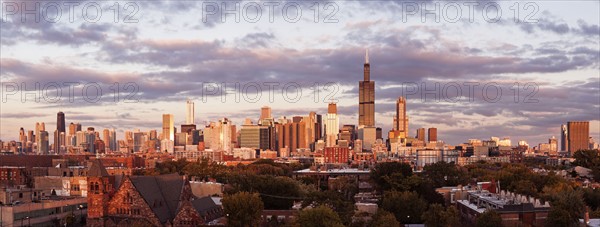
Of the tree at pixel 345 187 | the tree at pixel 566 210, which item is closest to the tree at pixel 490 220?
the tree at pixel 566 210

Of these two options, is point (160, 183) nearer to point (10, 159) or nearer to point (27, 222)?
point (27, 222)

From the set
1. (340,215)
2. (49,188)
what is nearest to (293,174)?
(49,188)

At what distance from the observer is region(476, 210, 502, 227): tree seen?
198ft

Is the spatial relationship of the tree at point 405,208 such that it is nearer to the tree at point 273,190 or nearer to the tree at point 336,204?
the tree at point 336,204

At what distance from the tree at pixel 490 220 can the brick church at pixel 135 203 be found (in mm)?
24588

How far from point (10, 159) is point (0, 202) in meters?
87.4

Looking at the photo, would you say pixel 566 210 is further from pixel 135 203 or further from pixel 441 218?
pixel 135 203

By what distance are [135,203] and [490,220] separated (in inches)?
1250

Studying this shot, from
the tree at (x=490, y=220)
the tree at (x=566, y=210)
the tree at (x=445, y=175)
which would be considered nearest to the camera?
the tree at (x=566, y=210)

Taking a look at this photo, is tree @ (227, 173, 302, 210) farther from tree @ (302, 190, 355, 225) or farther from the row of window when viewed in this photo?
the row of window

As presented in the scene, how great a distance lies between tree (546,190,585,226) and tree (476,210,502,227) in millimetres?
4652

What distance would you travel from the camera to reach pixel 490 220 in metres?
60.6

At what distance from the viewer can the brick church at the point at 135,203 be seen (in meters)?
62.2

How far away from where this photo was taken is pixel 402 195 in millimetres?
73875
